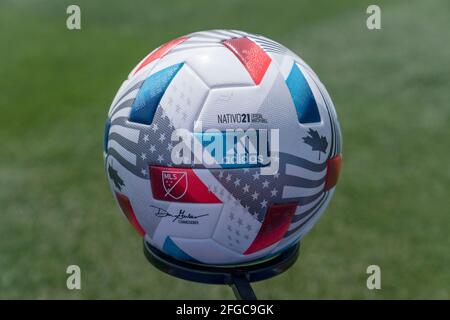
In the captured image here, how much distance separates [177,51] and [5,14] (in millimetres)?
9067

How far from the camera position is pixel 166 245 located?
3.21 meters

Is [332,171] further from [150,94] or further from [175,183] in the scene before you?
[150,94]

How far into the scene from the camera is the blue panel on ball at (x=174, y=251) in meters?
3.17

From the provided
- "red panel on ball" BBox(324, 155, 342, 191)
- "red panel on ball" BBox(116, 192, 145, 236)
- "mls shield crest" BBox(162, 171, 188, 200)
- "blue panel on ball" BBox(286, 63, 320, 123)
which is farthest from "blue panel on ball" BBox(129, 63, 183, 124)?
"red panel on ball" BBox(324, 155, 342, 191)

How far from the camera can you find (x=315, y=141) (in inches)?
121

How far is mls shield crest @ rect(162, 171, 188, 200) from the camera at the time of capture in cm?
294

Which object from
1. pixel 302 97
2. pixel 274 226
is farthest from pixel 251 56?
pixel 274 226

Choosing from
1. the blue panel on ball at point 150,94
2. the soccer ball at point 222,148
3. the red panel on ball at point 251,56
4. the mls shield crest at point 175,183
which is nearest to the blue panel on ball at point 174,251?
the soccer ball at point 222,148

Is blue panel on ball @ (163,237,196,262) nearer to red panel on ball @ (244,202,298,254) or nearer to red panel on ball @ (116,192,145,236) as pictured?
red panel on ball @ (116,192,145,236)

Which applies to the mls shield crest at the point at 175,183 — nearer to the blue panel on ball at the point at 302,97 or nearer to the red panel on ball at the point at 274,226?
the red panel on ball at the point at 274,226

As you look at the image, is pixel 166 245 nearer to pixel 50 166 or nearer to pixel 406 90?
pixel 50 166

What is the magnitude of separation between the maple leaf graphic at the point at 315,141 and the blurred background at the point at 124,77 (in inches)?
69.9

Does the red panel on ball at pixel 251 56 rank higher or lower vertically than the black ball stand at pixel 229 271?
higher

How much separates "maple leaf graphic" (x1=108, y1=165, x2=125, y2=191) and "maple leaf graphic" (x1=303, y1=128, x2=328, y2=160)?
0.95 metres
